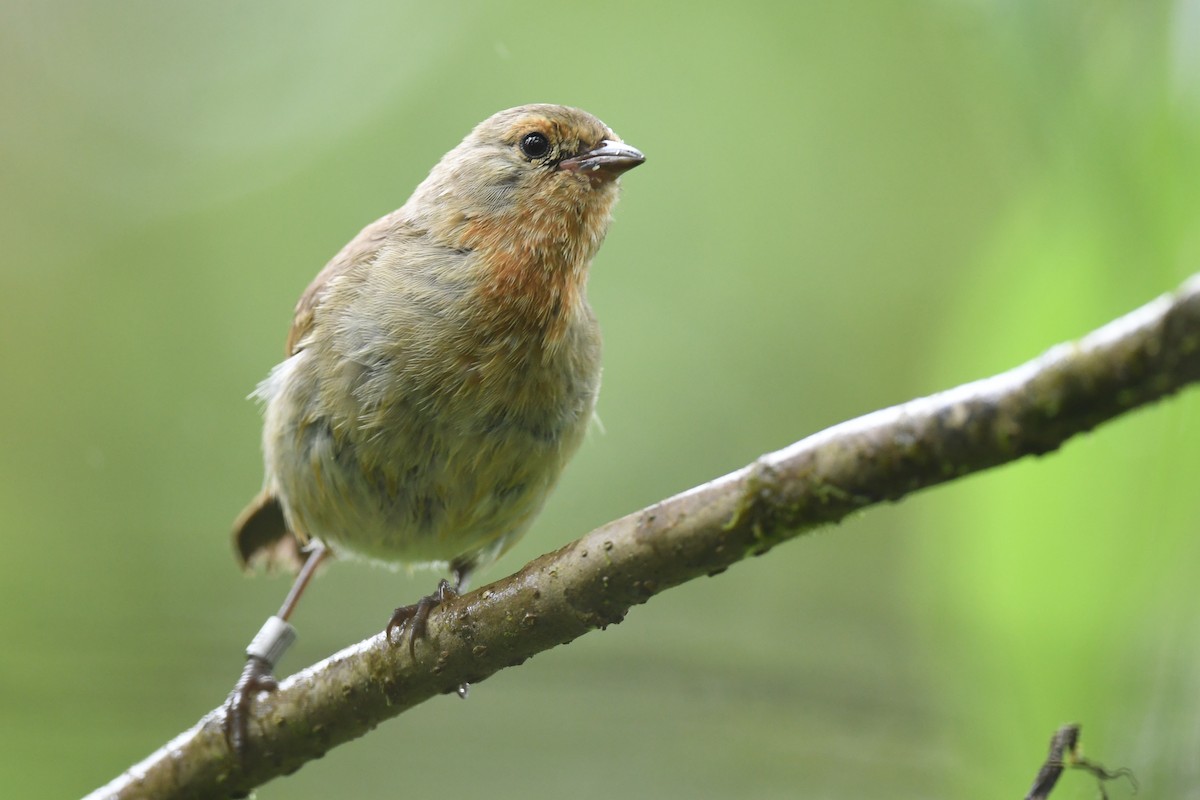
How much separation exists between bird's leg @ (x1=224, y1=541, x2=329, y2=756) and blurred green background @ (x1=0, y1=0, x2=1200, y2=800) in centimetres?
100

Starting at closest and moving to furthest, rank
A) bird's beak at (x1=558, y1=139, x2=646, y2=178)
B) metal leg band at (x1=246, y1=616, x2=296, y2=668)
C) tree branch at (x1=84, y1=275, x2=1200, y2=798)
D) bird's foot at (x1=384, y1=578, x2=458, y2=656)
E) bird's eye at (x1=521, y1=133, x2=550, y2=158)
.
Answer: tree branch at (x1=84, y1=275, x2=1200, y2=798) → bird's foot at (x1=384, y1=578, x2=458, y2=656) → metal leg band at (x1=246, y1=616, x2=296, y2=668) → bird's beak at (x1=558, y1=139, x2=646, y2=178) → bird's eye at (x1=521, y1=133, x2=550, y2=158)

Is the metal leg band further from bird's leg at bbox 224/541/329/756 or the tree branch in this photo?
the tree branch

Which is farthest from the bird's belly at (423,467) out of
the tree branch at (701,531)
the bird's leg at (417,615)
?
the tree branch at (701,531)

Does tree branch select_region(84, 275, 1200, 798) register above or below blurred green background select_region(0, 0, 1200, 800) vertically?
below

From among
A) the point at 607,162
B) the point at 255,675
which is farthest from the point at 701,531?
the point at 607,162

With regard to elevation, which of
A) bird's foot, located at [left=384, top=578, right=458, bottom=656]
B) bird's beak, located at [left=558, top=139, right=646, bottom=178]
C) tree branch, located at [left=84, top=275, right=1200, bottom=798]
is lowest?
tree branch, located at [left=84, top=275, right=1200, bottom=798]

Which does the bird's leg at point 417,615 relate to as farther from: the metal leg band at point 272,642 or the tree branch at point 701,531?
the metal leg band at point 272,642

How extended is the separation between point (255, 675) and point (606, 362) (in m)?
4.97

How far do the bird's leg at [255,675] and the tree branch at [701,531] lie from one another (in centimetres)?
4

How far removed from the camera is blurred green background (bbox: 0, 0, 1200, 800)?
486cm

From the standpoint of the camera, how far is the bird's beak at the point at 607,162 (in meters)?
4.32

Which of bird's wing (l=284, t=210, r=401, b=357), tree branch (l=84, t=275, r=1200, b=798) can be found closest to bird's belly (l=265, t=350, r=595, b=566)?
bird's wing (l=284, t=210, r=401, b=357)

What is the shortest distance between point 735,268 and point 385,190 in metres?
2.52

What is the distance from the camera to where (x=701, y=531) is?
2246 millimetres
